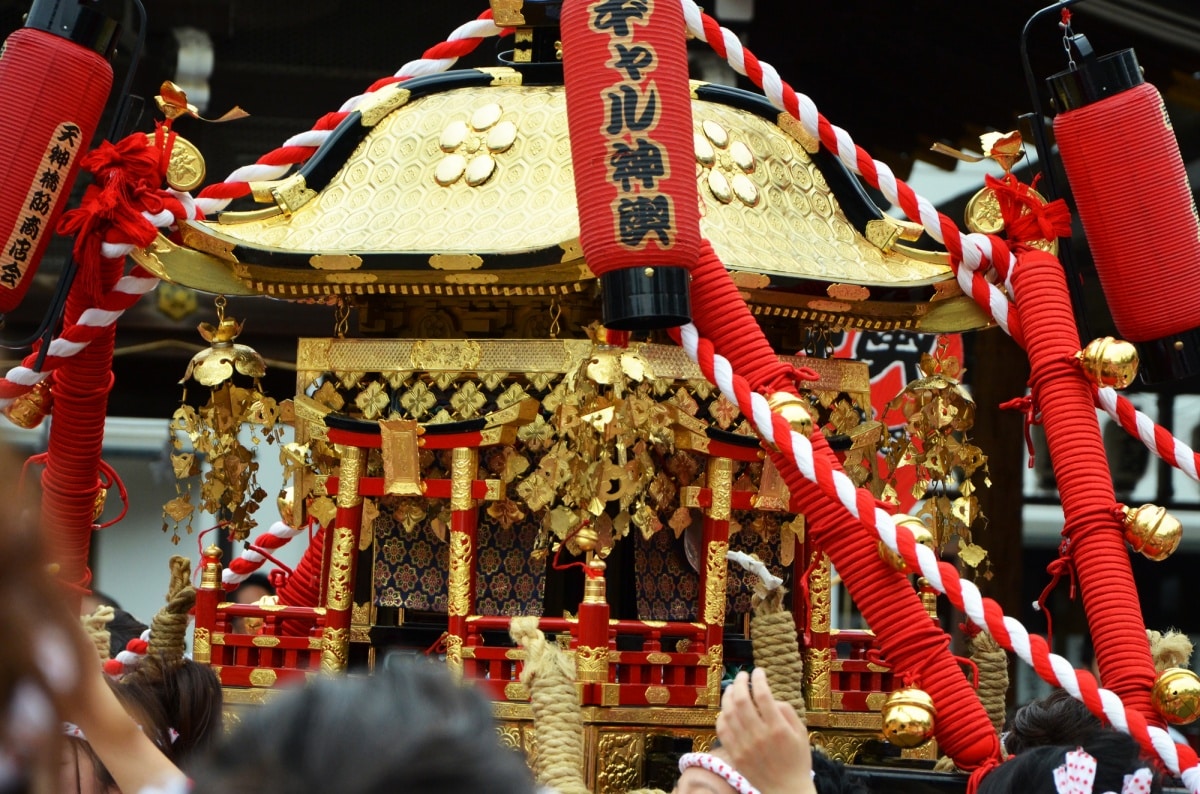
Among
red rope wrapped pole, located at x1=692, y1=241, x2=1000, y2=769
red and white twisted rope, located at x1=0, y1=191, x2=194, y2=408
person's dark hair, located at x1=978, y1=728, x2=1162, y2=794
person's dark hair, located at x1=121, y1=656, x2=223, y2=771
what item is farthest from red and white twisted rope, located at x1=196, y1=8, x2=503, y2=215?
person's dark hair, located at x1=978, y1=728, x2=1162, y2=794

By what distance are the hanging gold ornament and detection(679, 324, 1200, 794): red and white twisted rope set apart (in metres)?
2.00

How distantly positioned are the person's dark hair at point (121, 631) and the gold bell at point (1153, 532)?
11.1ft

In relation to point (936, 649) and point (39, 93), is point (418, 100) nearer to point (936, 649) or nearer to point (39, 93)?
point (39, 93)

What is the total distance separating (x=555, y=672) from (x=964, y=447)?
2372 mm

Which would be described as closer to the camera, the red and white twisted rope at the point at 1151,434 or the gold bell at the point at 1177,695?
the gold bell at the point at 1177,695

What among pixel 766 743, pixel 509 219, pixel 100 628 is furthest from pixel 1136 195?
pixel 100 628

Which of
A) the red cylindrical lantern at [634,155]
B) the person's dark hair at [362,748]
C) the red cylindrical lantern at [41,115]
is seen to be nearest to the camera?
the person's dark hair at [362,748]

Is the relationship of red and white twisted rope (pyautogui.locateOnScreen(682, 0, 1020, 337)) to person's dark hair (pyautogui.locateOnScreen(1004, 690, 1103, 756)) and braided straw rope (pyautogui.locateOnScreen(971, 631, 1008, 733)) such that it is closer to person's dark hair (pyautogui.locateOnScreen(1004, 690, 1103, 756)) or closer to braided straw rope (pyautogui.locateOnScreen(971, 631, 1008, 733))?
person's dark hair (pyautogui.locateOnScreen(1004, 690, 1103, 756))

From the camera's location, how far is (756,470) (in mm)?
5488

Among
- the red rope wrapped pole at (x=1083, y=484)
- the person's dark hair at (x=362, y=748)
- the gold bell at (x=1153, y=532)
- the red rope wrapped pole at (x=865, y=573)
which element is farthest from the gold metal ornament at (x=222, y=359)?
the person's dark hair at (x=362, y=748)

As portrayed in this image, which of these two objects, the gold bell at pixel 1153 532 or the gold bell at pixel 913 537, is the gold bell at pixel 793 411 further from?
the gold bell at pixel 1153 532

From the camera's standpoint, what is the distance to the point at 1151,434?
4559 millimetres

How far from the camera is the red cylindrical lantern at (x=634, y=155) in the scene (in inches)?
156

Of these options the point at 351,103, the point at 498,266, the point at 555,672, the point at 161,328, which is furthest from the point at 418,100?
the point at 161,328
